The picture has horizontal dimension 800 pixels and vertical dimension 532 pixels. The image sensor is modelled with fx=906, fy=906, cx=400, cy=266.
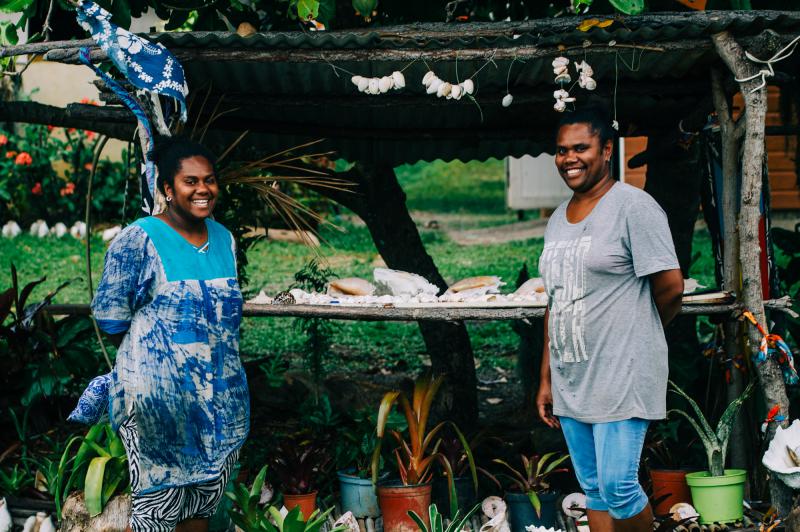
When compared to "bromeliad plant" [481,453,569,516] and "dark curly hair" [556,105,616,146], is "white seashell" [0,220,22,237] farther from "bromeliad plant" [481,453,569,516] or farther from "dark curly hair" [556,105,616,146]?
"dark curly hair" [556,105,616,146]

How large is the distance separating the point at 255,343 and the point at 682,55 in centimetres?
562

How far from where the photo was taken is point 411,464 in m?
4.53

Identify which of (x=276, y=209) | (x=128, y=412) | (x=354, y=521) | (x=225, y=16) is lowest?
(x=354, y=521)

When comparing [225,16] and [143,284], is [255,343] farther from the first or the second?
[143,284]

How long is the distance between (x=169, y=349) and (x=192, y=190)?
23.5 inches

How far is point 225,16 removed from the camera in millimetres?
5695

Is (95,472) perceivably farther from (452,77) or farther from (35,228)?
(35,228)

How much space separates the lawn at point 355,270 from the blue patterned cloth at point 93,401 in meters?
2.76

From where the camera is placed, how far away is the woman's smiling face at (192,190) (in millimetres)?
3398

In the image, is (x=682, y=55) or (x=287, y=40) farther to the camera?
(x=682, y=55)

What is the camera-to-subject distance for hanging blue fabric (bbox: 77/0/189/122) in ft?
12.3

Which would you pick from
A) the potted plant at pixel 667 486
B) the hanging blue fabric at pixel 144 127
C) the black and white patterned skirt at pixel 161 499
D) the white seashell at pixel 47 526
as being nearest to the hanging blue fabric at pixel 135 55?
the hanging blue fabric at pixel 144 127

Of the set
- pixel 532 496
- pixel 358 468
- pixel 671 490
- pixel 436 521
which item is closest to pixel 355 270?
pixel 358 468

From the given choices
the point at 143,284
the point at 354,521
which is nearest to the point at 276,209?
the point at 143,284
